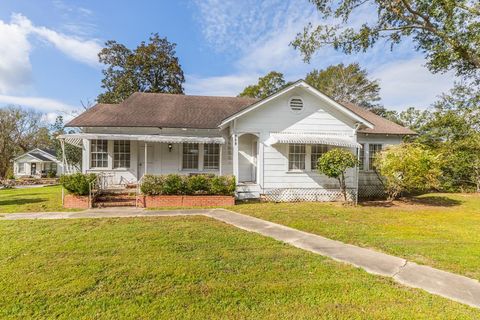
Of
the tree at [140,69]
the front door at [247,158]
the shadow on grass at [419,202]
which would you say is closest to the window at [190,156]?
the front door at [247,158]

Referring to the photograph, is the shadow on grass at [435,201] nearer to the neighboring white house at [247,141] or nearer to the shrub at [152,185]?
the neighboring white house at [247,141]

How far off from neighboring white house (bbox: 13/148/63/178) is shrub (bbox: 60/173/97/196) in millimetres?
42007

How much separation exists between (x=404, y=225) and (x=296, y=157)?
6.35 metres

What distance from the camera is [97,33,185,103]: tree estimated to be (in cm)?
3241

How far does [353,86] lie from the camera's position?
41.1m

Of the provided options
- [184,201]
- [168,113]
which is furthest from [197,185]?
[168,113]

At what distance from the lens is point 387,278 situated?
493 centimetres

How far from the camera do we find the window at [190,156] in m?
15.7

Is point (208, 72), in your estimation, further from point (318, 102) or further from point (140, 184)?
point (140, 184)

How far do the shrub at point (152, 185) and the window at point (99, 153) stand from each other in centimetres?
454

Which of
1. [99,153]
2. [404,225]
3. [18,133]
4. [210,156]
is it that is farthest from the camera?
[18,133]

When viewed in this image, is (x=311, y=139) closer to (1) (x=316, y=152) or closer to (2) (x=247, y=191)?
(1) (x=316, y=152)

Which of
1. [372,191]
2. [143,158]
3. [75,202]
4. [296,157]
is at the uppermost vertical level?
[296,157]

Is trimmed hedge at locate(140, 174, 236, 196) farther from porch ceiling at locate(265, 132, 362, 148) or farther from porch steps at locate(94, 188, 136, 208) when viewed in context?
porch ceiling at locate(265, 132, 362, 148)
